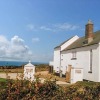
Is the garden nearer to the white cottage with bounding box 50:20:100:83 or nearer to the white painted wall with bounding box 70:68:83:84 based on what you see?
the white cottage with bounding box 50:20:100:83

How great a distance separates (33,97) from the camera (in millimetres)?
7473

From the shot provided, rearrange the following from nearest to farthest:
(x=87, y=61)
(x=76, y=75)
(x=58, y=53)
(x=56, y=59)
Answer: (x=76, y=75) < (x=87, y=61) < (x=58, y=53) < (x=56, y=59)

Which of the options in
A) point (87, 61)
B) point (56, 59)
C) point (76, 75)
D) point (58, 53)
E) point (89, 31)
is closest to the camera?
point (76, 75)

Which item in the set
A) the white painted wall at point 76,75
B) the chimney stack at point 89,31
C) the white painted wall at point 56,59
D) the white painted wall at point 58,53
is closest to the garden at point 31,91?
the white painted wall at point 76,75

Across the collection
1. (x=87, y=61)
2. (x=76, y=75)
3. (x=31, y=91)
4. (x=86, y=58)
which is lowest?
(x=76, y=75)

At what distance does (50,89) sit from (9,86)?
1373mm

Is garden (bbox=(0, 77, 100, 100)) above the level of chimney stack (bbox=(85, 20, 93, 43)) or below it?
below

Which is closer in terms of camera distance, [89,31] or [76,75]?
[76,75]

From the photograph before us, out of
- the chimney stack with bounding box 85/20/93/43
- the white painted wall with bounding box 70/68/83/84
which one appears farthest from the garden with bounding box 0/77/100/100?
the chimney stack with bounding box 85/20/93/43

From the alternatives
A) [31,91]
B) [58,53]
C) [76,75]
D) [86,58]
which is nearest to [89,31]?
[86,58]

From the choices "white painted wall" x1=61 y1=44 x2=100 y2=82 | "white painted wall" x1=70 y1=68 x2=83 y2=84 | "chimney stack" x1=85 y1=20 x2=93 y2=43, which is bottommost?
"white painted wall" x1=70 y1=68 x2=83 y2=84

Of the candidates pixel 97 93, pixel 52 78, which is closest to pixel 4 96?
pixel 52 78

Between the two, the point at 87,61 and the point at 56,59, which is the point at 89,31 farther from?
the point at 56,59

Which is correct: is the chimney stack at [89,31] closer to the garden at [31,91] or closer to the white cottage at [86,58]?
the white cottage at [86,58]
